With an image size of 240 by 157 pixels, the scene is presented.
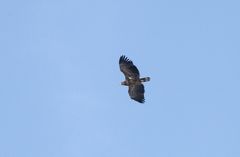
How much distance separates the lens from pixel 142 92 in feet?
144

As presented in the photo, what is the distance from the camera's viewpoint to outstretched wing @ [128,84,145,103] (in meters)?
43.8

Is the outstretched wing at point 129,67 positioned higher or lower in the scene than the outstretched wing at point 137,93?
higher

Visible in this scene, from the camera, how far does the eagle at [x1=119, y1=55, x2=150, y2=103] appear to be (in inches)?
1726

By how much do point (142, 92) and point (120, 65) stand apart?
111 inches

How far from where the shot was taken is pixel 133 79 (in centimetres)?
4397

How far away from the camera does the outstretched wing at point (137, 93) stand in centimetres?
4384

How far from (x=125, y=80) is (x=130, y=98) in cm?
165

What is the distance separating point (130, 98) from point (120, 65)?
279 centimetres

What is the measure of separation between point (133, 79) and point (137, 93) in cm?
118

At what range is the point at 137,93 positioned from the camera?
145 feet

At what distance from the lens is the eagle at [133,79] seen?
43844 millimetres

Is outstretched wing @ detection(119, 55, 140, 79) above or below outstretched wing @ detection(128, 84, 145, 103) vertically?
above

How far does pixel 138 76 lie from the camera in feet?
144
